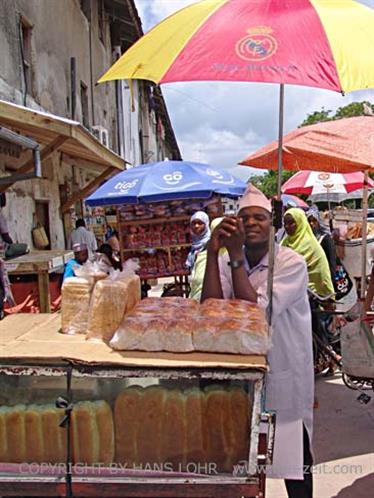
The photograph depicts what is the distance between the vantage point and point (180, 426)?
7.28 ft

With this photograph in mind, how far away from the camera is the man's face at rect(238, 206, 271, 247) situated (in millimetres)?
2736

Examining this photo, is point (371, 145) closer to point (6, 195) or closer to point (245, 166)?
point (245, 166)

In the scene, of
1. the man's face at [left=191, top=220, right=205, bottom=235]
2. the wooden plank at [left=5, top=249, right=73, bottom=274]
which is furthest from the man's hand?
the man's face at [left=191, top=220, right=205, bottom=235]

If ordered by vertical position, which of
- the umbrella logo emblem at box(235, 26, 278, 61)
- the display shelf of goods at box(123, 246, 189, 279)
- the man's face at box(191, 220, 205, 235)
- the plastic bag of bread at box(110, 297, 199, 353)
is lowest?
the display shelf of goods at box(123, 246, 189, 279)

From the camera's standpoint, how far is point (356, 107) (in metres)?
29.9

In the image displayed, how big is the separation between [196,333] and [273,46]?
124 cm

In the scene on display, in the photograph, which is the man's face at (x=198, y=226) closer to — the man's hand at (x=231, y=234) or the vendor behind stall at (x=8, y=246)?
the vendor behind stall at (x=8, y=246)

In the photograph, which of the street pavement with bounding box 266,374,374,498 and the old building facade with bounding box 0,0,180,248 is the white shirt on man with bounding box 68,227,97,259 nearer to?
the old building facade with bounding box 0,0,180,248

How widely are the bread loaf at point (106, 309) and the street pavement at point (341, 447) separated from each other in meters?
2.00

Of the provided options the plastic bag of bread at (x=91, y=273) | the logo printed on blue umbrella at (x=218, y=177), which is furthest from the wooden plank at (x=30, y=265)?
the plastic bag of bread at (x=91, y=273)

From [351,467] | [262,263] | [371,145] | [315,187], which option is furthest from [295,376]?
[315,187]

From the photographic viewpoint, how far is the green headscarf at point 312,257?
5.93 m

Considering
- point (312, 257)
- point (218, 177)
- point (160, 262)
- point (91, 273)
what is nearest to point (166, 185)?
point (218, 177)

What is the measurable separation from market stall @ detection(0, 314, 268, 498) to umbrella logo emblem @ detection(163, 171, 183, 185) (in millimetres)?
5372
